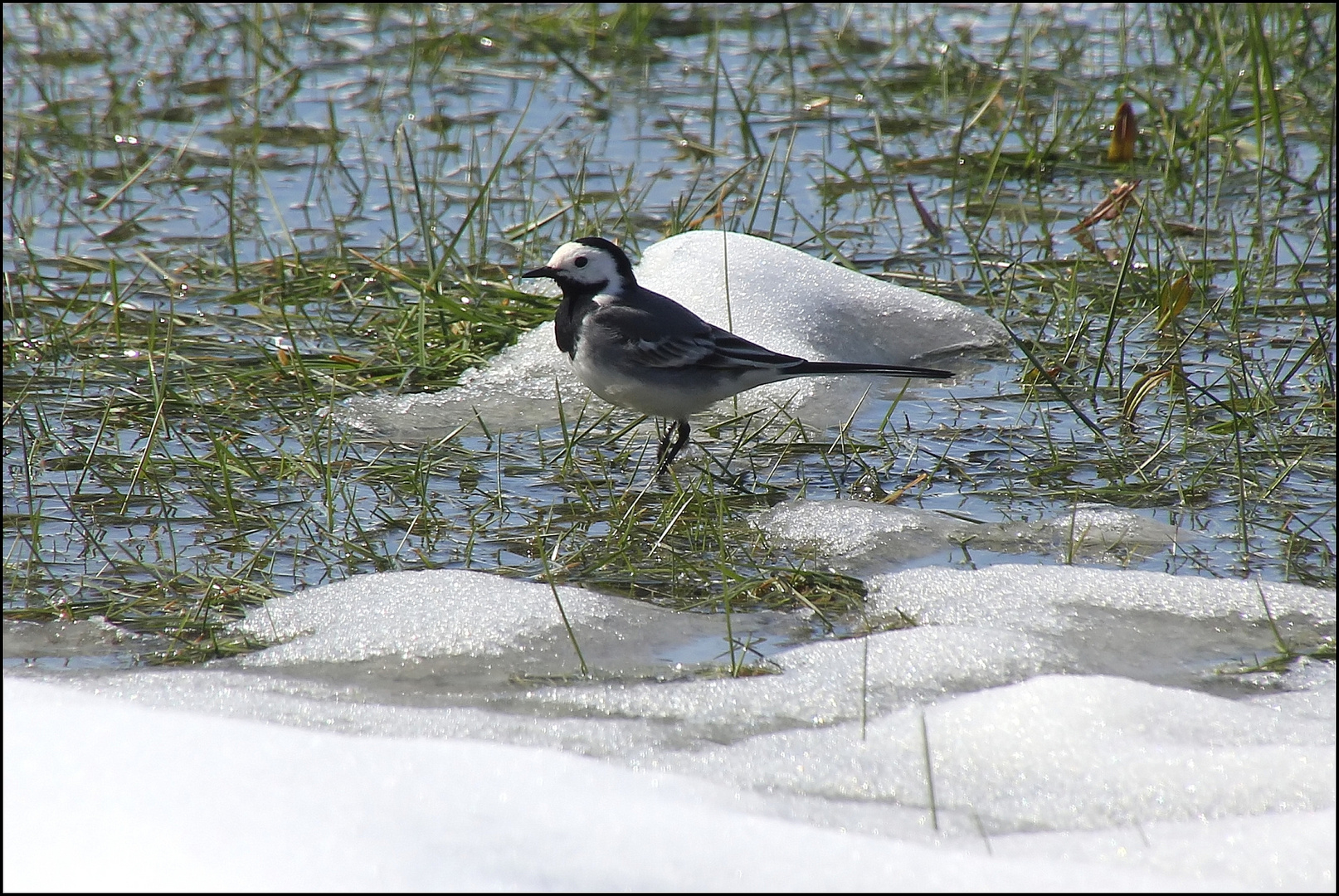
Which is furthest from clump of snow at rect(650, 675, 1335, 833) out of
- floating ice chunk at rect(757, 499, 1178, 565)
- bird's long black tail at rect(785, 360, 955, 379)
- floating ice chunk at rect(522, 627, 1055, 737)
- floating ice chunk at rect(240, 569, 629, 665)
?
bird's long black tail at rect(785, 360, 955, 379)

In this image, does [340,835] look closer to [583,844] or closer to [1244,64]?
[583,844]

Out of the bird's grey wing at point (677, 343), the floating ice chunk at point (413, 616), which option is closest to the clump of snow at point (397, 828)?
the floating ice chunk at point (413, 616)

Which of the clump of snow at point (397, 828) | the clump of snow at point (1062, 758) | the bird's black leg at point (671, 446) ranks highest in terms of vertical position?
the clump of snow at point (397, 828)

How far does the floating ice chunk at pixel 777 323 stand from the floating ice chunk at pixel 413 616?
4.66 ft

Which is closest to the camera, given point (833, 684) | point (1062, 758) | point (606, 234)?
point (1062, 758)

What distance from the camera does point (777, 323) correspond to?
5008mm

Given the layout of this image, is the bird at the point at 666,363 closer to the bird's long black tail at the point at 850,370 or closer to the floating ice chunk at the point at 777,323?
the bird's long black tail at the point at 850,370

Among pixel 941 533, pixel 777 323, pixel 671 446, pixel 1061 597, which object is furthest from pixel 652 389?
pixel 1061 597

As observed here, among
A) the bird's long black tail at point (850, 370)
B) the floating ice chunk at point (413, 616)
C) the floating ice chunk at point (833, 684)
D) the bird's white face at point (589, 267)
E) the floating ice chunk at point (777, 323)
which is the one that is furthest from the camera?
the floating ice chunk at point (777, 323)

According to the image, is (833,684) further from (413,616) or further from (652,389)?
(652,389)

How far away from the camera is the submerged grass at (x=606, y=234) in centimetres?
375

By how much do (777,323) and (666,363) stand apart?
2.70ft

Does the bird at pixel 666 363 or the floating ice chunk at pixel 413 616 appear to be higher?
the bird at pixel 666 363

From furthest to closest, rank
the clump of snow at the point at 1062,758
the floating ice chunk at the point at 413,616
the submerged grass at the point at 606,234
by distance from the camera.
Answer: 1. the submerged grass at the point at 606,234
2. the floating ice chunk at the point at 413,616
3. the clump of snow at the point at 1062,758
